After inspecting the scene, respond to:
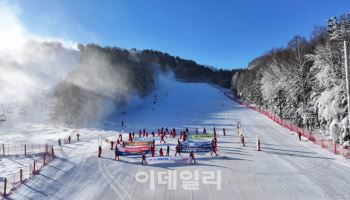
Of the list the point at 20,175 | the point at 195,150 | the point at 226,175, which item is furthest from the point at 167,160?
the point at 20,175

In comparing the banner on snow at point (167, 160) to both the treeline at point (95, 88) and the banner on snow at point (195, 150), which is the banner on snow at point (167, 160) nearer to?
the banner on snow at point (195, 150)

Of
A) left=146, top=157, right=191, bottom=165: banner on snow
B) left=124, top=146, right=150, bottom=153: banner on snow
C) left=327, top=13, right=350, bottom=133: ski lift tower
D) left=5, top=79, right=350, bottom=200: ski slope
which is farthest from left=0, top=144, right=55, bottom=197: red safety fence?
left=327, top=13, right=350, bottom=133: ski lift tower

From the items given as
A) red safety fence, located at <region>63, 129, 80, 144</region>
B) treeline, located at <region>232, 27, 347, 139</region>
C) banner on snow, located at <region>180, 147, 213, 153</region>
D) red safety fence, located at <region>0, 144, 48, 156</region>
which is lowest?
red safety fence, located at <region>0, 144, 48, 156</region>

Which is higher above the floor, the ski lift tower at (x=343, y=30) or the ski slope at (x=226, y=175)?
the ski lift tower at (x=343, y=30)

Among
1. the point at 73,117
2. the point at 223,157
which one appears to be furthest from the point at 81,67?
the point at 223,157

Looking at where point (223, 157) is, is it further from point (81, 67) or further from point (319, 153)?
point (81, 67)

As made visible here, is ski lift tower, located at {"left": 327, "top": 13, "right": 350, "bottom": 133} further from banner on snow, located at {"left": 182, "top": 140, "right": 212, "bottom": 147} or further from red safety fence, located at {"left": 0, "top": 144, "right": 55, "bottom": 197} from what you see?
red safety fence, located at {"left": 0, "top": 144, "right": 55, "bottom": 197}

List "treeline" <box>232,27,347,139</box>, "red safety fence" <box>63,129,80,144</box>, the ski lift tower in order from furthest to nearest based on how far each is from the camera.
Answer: "red safety fence" <box>63,129,80,144</box>
"treeline" <box>232,27,347,139</box>
the ski lift tower

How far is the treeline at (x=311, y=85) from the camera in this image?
2377 centimetres

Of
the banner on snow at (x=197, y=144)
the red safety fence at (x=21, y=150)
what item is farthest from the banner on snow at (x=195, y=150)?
the red safety fence at (x=21, y=150)

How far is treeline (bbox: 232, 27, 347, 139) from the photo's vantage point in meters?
23.8

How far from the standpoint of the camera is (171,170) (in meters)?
18.1

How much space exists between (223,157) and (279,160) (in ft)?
12.6

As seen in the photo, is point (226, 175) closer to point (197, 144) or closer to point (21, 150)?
point (197, 144)
